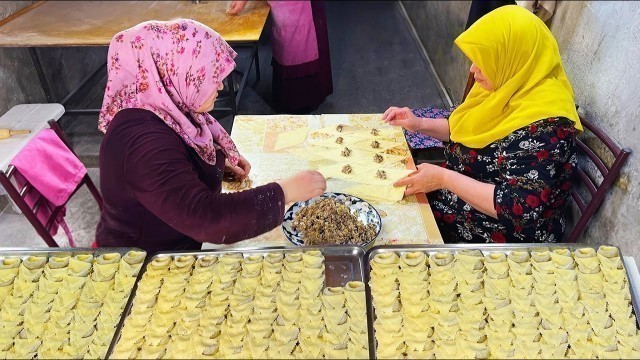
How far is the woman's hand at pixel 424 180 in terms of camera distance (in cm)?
187

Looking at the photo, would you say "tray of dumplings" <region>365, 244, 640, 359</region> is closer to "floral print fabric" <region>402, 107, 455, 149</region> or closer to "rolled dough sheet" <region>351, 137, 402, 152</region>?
"rolled dough sheet" <region>351, 137, 402, 152</region>

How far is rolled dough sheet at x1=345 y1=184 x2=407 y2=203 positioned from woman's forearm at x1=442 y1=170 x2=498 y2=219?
0.67 ft

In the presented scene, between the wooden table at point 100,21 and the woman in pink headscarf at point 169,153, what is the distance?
1.71m

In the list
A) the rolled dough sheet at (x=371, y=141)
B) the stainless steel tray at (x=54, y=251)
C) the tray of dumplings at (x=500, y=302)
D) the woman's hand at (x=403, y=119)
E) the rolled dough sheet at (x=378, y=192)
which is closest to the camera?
the tray of dumplings at (x=500, y=302)

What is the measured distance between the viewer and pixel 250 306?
132cm

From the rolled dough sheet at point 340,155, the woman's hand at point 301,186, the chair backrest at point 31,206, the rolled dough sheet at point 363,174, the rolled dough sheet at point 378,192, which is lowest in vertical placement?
the chair backrest at point 31,206

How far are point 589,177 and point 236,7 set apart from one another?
284 cm

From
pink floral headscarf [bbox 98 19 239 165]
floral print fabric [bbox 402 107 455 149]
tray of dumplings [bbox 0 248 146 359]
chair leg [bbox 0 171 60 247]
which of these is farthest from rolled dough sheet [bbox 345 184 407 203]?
chair leg [bbox 0 171 60 247]

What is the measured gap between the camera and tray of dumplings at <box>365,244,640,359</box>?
121cm

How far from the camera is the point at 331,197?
1.82 metres

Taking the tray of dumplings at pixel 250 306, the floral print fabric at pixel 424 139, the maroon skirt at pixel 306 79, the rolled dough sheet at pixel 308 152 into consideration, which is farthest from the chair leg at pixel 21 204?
the maroon skirt at pixel 306 79

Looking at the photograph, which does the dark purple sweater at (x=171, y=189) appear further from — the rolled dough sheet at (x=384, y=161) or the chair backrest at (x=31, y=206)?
the chair backrest at (x=31, y=206)

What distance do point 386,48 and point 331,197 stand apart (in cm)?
459

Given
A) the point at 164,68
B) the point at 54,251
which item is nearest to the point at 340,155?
the point at 164,68
